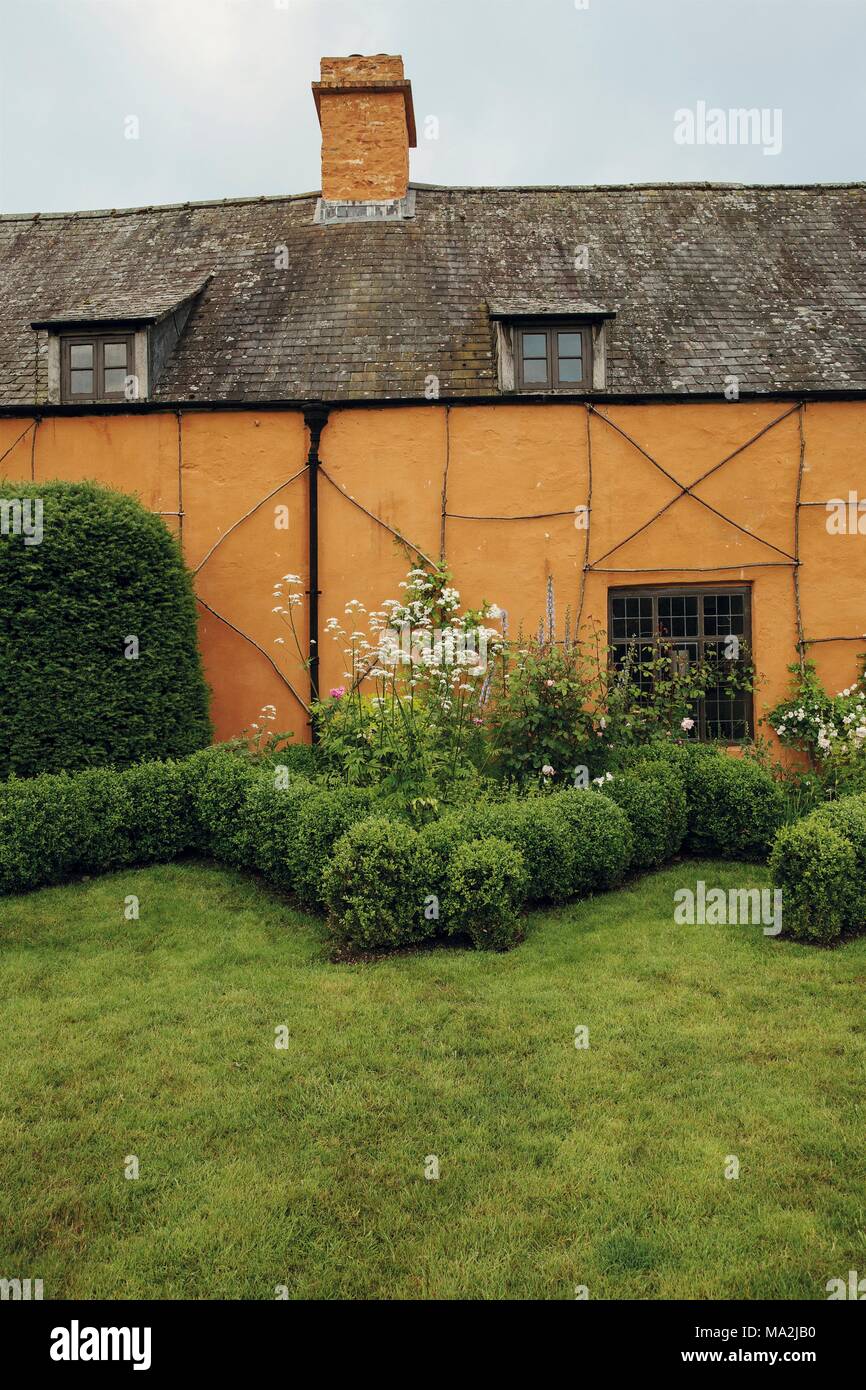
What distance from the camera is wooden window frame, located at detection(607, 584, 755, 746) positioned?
1001cm

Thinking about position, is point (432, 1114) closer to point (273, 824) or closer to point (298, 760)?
point (273, 824)

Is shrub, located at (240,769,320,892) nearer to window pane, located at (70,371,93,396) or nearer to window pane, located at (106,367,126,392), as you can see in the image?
window pane, located at (106,367,126,392)

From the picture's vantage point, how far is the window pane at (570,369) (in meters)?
10.2

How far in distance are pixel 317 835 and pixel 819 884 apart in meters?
3.63

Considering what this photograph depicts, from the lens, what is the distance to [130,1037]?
15.9 feet

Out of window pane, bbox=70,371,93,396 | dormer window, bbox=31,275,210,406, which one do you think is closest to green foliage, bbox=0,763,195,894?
dormer window, bbox=31,275,210,406

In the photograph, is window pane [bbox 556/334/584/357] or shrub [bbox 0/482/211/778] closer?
shrub [bbox 0/482/211/778]

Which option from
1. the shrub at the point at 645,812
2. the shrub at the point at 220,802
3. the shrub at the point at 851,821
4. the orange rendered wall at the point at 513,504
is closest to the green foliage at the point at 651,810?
the shrub at the point at 645,812

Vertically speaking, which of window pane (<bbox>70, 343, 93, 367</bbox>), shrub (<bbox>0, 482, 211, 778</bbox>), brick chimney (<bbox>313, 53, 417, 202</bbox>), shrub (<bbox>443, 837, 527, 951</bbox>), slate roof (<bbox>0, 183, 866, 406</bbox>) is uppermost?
brick chimney (<bbox>313, 53, 417, 202</bbox>)

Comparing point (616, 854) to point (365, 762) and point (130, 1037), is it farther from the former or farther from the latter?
point (130, 1037)

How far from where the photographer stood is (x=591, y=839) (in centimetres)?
683

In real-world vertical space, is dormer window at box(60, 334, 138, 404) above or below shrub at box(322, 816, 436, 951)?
above

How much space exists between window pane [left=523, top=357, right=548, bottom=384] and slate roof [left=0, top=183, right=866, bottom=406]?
1.33 feet

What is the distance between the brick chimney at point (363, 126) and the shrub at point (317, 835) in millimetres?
9656
